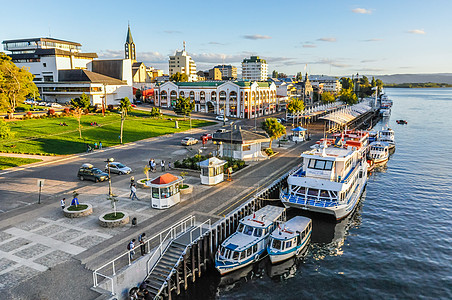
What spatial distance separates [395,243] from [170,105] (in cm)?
10651

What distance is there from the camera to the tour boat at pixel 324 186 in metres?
35.4

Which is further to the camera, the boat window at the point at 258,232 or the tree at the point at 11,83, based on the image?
the tree at the point at 11,83

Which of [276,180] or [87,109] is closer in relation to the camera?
[276,180]

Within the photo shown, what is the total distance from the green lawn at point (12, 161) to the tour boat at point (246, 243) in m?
36.8

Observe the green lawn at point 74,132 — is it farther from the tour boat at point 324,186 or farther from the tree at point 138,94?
the tree at point 138,94

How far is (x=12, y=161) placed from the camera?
4834 centimetres

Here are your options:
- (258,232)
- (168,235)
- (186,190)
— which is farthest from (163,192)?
(258,232)

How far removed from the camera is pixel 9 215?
2992 cm

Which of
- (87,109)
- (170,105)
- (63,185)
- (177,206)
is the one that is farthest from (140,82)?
(177,206)

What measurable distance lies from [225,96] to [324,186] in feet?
273

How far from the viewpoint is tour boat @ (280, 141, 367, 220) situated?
35438 millimetres

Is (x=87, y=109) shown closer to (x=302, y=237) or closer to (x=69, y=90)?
(x=69, y=90)

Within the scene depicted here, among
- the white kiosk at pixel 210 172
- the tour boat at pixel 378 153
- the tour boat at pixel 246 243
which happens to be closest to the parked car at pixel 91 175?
the white kiosk at pixel 210 172

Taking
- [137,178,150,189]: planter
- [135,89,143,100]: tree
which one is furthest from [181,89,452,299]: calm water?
[135,89,143,100]: tree
